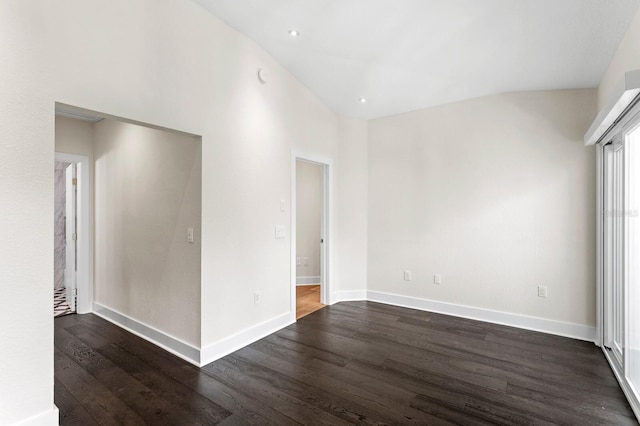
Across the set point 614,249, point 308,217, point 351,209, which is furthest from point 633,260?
point 308,217

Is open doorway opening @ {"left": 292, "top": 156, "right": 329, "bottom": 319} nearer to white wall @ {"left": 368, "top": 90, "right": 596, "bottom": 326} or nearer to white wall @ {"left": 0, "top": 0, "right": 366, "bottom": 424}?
white wall @ {"left": 368, "top": 90, "right": 596, "bottom": 326}

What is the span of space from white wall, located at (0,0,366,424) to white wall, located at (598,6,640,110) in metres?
2.91

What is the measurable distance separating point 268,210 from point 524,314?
10.4 ft

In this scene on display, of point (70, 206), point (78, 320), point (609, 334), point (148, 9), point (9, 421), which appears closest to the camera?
point (9, 421)

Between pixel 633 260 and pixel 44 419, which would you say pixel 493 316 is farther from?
pixel 44 419

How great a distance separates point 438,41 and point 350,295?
3.42 meters

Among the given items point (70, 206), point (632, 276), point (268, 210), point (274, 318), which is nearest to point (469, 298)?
point (632, 276)

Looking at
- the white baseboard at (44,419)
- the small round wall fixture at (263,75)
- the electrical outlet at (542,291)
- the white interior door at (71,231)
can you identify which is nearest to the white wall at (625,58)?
the electrical outlet at (542,291)

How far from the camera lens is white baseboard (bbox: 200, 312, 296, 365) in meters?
2.71

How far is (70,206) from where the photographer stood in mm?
4148

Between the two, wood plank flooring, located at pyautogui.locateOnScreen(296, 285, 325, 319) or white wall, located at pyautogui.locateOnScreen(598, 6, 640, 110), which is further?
wood plank flooring, located at pyautogui.locateOnScreen(296, 285, 325, 319)

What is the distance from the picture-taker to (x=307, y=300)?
4.66 m

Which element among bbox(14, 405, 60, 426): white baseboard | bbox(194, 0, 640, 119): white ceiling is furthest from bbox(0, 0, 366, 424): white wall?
bbox(194, 0, 640, 119): white ceiling

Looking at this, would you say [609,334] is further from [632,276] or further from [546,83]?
[546,83]
